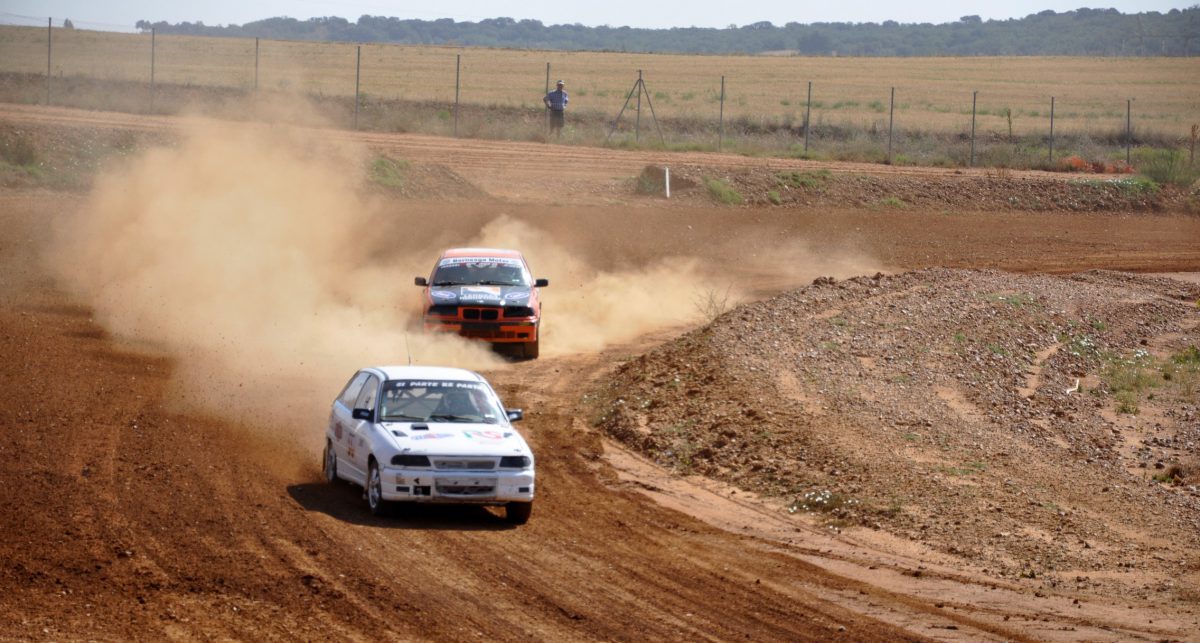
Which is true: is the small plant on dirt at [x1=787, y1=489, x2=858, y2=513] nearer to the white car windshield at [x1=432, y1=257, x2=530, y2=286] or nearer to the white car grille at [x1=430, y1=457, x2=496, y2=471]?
the white car grille at [x1=430, y1=457, x2=496, y2=471]

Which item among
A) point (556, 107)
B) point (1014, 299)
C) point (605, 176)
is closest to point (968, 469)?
point (1014, 299)

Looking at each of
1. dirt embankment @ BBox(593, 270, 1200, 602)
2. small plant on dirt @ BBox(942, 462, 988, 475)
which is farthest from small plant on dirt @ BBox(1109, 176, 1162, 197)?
small plant on dirt @ BBox(942, 462, 988, 475)

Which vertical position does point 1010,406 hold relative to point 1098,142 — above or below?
below

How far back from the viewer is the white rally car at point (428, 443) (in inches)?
504

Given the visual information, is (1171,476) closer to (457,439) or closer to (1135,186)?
(457,439)

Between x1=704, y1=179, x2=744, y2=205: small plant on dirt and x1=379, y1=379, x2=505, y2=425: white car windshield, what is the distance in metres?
28.0

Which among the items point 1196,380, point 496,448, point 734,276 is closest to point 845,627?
point 496,448

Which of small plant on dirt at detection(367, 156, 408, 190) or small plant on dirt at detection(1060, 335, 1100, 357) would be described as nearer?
small plant on dirt at detection(1060, 335, 1100, 357)

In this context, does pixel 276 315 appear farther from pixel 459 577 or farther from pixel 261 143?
pixel 459 577

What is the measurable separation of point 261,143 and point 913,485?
24.5 meters

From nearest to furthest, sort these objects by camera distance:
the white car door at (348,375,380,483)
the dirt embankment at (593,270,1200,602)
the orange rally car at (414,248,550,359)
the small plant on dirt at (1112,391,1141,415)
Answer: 1. the white car door at (348,375,380,483)
2. the dirt embankment at (593,270,1200,602)
3. the small plant on dirt at (1112,391,1141,415)
4. the orange rally car at (414,248,550,359)

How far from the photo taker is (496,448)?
13117 mm

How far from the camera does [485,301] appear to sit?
22.6 metres

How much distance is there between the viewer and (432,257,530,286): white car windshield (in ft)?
76.9
